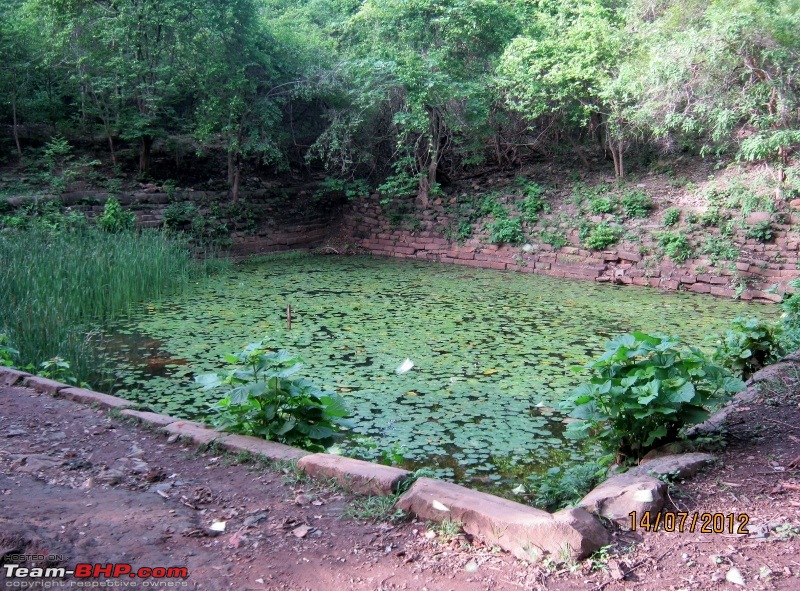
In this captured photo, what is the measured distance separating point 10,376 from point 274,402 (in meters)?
2.00

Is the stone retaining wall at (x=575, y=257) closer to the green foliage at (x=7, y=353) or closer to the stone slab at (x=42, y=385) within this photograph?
the stone slab at (x=42, y=385)

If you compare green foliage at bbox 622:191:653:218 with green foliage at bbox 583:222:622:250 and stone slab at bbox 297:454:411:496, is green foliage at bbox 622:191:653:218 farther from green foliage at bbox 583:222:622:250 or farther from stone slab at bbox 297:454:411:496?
stone slab at bbox 297:454:411:496

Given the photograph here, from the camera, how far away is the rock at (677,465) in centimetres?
262

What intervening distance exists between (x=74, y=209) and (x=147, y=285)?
3.20 m

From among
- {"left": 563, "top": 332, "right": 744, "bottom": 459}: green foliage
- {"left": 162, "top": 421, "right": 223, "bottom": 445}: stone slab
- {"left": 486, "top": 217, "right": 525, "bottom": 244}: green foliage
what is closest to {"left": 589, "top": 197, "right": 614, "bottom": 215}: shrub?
{"left": 486, "top": 217, "right": 525, "bottom": 244}: green foliage

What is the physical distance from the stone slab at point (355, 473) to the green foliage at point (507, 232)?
8.73 metres

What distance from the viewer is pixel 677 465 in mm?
2668

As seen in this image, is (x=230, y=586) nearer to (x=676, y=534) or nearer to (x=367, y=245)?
(x=676, y=534)

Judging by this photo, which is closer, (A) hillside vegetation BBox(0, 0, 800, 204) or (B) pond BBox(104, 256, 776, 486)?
(B) pond BBox(104, 256, 776, 486)

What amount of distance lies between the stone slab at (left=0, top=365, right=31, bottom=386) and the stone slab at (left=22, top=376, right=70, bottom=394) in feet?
0.17

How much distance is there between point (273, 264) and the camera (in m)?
11.2

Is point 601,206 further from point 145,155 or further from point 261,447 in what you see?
point 261,447

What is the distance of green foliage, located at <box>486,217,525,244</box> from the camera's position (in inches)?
438
